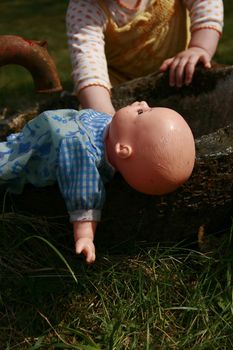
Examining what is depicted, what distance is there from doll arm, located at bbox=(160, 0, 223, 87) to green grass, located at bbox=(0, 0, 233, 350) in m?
0.52

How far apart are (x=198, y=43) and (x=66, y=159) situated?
81 cm

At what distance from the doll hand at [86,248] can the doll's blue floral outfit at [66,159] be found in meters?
0.05

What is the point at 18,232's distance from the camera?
159 cm

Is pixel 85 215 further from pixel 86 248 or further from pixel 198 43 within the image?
pixel 198 43

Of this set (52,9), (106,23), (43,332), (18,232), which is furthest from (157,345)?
(52,9)

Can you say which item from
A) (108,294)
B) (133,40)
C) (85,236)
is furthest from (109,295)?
(133,40)

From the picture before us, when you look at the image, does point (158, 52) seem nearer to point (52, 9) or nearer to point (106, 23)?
point (106, 23)

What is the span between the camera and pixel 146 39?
2225 millimetres

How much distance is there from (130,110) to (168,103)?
55 centimetres

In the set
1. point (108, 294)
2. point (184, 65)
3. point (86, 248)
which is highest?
point (184, 65)

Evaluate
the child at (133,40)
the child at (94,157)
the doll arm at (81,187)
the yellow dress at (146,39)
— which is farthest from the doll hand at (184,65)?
the doll arm at (81,187)

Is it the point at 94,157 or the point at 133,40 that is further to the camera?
the point at 133,40

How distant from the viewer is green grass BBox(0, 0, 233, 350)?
144cm

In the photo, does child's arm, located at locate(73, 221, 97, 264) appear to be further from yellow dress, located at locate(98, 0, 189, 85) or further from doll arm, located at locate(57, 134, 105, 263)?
yellow dress, located at locate(98, 0, 189, 85)
